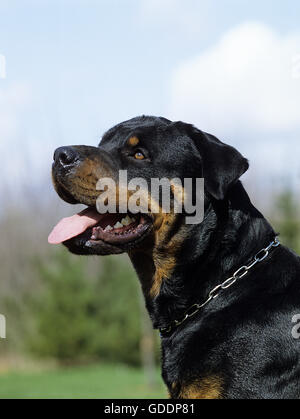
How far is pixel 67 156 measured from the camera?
Answer: 3.80 m

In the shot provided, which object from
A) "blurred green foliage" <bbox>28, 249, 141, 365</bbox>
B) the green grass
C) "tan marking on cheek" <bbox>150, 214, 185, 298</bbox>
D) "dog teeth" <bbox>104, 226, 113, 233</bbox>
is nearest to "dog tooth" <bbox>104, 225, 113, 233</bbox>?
"dog teeth" <bbox>104, 226, 113, 233</bbox>

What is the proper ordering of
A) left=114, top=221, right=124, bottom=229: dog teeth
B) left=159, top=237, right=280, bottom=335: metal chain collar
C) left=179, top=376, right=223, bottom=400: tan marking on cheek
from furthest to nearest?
left=114, top=221, right=124, bottom=229: dog teeth, left=159, top=237, right=280, bottom=335: metal chain collar, left=179, top=376, right=223, bottom=400: tan marking on cheek

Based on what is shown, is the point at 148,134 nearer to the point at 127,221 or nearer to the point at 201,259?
the point at 127,221

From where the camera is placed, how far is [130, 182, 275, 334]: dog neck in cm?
381

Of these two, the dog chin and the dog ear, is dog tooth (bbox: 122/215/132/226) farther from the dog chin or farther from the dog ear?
the dog ear

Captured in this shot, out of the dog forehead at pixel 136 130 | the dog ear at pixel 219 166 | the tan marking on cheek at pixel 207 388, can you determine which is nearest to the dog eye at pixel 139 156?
the dog forehead at pixel 136 130

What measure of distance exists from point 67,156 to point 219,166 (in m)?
1.00

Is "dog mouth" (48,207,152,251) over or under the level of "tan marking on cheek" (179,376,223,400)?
over

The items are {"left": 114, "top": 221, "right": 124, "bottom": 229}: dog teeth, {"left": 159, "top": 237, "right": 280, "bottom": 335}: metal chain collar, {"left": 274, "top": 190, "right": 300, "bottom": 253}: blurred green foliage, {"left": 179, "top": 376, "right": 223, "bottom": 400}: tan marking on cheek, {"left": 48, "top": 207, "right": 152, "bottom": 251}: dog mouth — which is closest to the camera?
{"left": 179, "top": 376, "right": 223, "bottom": 400}: tan marking on cheek

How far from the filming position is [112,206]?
3887 millimetres

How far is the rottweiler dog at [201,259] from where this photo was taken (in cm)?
348

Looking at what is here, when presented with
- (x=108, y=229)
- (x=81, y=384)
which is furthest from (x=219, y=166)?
(x=81, y=384)

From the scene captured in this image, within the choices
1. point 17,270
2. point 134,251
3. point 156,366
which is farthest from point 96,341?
point 134,251

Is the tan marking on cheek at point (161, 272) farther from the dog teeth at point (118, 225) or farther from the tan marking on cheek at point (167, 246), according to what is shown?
the dog teeth at point (118, 225)
